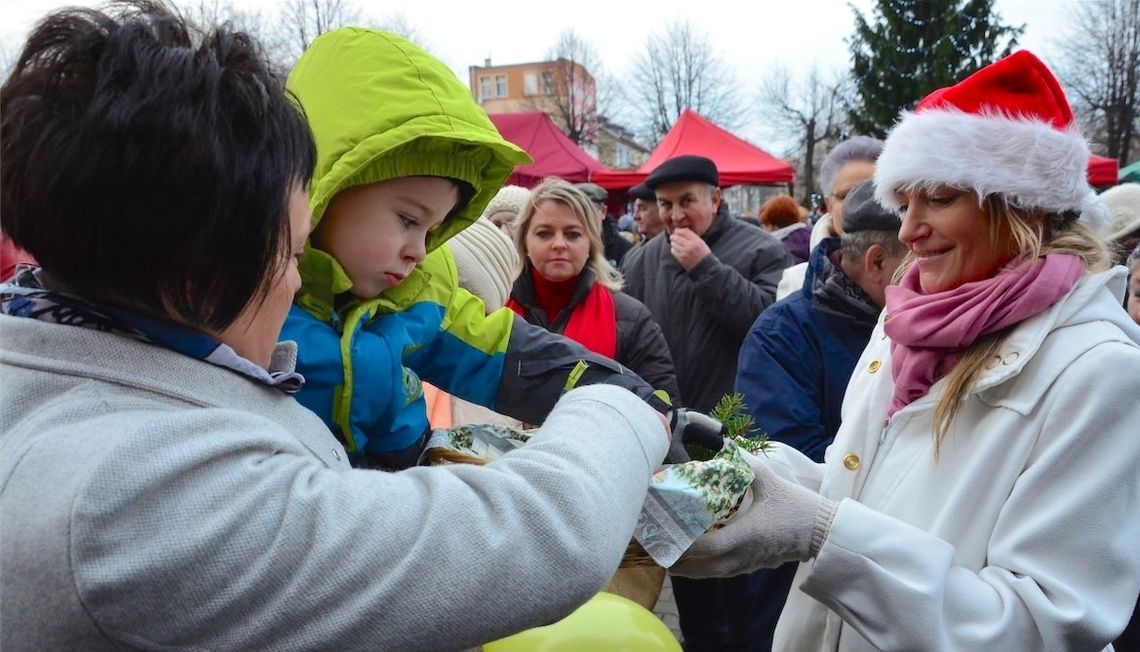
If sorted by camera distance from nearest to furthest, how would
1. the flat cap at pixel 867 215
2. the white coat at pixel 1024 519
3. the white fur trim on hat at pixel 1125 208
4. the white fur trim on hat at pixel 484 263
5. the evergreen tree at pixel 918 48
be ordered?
the white coat at pixel 1024 519 → the white fur trim on hat at pixel 484 263 → the flat cap at pixel 867 215 → the white fur trim on hat at pixel 1125 208 → the evergreen tree at pixel 918 48

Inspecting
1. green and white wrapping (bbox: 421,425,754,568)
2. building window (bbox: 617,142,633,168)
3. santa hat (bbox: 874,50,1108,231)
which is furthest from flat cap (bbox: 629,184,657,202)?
building window (bbox: 617,142,633,168)

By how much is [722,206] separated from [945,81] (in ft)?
67.4

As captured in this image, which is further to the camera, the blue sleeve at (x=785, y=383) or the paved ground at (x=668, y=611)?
the paved ground at (x=668, y=611)

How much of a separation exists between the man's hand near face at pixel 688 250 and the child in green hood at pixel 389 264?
7.78 ft

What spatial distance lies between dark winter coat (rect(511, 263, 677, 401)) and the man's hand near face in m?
0.43

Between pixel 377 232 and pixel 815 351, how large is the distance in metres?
1.74

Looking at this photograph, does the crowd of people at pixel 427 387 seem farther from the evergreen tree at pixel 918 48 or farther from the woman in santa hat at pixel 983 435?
the evergreen tree at pixel 918 48

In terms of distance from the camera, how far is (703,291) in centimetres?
396

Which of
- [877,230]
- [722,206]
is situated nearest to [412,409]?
[877,230]

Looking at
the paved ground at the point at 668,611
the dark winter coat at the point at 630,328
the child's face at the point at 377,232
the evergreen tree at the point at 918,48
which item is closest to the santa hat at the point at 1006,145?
the child's face at the point at 377,232

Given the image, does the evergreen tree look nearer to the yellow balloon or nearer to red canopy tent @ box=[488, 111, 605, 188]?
red canopy tent @ box=[488, 111, 605, 188]

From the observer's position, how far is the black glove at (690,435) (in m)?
1.50

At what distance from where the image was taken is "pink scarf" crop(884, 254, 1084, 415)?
1.64m

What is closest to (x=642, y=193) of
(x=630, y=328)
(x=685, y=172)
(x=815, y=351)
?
(x=685, y=172)
